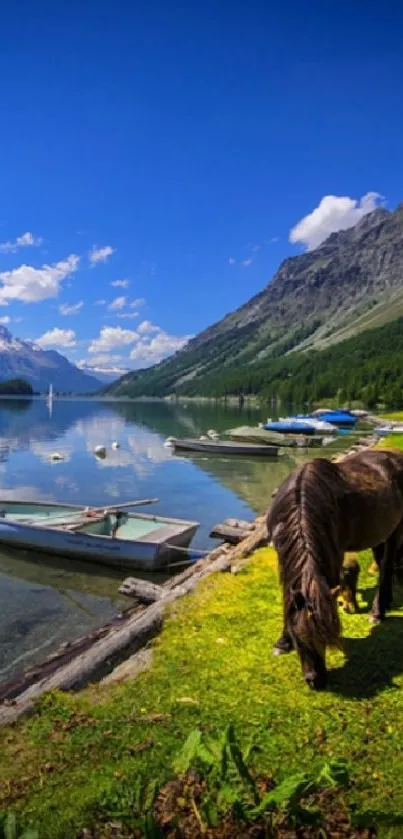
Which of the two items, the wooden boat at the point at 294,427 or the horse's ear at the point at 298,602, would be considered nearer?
the horse's ear at the point at 298,602

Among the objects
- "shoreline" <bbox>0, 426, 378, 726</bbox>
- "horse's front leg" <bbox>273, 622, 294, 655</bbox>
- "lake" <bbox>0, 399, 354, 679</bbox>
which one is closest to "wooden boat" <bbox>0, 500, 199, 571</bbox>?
"lake" <bbox>0, 399, 354, 679</bbox>

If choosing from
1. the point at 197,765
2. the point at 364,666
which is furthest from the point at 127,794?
the point at 364,666

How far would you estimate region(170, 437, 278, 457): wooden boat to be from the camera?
190 feet

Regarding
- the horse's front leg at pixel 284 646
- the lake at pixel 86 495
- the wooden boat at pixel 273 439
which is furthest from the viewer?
the wooden boat at pixel 273 439

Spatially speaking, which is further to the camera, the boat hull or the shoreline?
the boat hull

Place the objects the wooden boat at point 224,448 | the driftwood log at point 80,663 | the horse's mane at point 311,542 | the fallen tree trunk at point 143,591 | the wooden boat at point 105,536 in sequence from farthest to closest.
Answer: the wooden boat at point 224,448 < the wooden boat at point 105,536 < the fallen tree trunk at point 143,591 < the driftwood log at point 80,663 < the horse's mane at point 311,542

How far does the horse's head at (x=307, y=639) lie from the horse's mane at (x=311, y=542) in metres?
0.01

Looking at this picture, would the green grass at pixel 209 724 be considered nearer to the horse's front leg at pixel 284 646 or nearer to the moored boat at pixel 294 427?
the horse's front leg at pixel 284 646

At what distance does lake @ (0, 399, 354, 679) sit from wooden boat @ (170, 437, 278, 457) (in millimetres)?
1723

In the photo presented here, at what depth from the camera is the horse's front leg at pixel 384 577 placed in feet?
30.8

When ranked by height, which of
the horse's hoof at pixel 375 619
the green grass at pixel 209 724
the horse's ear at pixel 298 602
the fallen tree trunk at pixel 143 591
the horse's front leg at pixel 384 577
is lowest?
the fallen tree trunk at pixel 143 591

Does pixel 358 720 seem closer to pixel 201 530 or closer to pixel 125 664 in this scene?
pixel 125 664

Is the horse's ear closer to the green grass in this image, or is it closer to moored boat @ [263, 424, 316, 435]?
the green grass

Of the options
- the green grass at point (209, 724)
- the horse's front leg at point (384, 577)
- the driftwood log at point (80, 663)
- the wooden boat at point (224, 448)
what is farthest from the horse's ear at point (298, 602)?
the wooden boat at point (224, 448)
